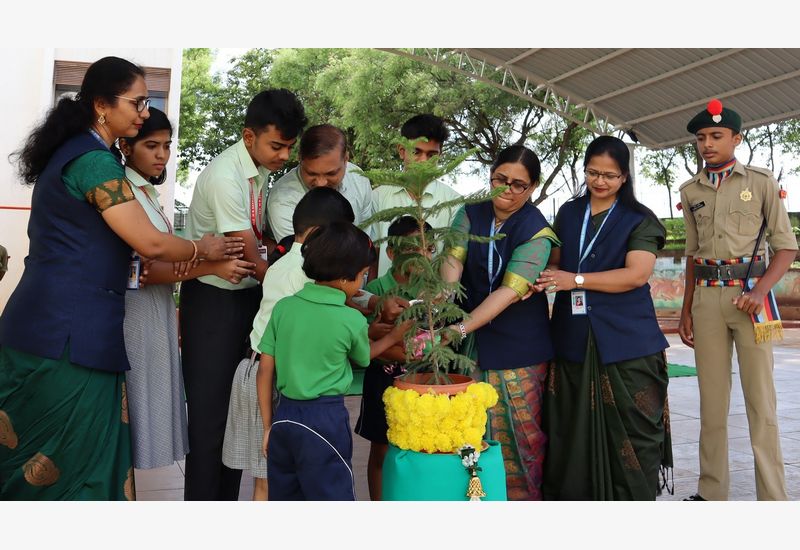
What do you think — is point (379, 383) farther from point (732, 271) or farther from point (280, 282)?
point (732, 271)

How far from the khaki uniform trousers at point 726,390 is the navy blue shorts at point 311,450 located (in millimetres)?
1939

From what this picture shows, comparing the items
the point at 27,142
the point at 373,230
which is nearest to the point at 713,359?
the point at 373,230

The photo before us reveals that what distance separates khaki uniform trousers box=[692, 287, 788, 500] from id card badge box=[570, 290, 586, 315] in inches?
32.2

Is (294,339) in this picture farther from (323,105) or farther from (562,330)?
(323,105)

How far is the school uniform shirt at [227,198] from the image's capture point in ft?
8.97

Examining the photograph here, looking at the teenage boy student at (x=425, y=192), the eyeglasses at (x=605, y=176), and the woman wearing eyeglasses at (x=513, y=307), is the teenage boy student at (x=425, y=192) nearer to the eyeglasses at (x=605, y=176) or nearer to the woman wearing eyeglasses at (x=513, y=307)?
the woman wearing eyeglasses at (x=513, y=307)

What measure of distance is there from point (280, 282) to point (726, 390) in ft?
7.22

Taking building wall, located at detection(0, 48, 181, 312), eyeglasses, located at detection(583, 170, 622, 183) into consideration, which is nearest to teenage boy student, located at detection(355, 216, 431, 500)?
eyeglasses, located at detection(583, 170, 622, 183)

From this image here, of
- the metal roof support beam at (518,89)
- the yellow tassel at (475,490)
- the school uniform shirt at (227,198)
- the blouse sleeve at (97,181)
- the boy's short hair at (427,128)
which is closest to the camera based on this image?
the blouse sleeve at (97,181)

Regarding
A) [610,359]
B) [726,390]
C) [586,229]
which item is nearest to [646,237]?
[586,229]

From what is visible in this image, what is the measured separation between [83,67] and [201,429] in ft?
23.5

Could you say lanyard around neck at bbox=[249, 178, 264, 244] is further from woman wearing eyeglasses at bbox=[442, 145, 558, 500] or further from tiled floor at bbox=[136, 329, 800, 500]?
tiled floor at bbox=[136, 329, 800, 500]

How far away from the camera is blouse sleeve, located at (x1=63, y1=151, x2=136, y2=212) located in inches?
89.7

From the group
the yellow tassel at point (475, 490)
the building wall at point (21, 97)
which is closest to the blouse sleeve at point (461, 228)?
the yellow tassel at point (475, 490)
